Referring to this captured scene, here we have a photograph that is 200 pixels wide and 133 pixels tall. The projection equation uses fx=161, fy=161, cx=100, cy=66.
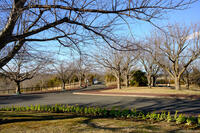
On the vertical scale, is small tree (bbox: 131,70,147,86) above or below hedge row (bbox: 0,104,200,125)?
above

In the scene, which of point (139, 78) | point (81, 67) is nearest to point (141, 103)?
point (81, 67)

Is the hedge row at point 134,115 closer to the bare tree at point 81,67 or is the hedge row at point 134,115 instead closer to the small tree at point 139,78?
the bare tree at point 81,67

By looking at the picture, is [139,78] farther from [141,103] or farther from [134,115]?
[134,115]

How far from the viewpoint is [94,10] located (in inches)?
199

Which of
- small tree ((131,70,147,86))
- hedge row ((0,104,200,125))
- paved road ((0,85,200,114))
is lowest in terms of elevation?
paved road ((0,85,200,114))

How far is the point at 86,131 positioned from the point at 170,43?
2088 cm

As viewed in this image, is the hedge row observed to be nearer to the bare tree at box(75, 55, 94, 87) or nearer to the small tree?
the bare tree at box(75, 55, 94, 87)

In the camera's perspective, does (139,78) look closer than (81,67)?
No

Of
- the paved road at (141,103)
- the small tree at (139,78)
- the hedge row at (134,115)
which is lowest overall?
the paved road at (141,103)

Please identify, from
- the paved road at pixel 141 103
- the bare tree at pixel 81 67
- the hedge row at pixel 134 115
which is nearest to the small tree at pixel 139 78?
the bare tree at pixel 81 67

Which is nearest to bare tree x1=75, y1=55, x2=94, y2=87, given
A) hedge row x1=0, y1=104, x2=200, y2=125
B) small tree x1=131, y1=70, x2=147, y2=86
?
hedge row x1=0, y1=104, x2=200, y2=125

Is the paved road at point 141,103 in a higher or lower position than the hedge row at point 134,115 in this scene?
lower

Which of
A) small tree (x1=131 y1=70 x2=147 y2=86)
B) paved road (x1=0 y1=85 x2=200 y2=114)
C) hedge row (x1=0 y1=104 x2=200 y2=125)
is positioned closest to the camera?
hedge row (x1=0 y1=104 x2=200 y2=125)

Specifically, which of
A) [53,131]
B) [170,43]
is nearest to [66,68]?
[170,43]
